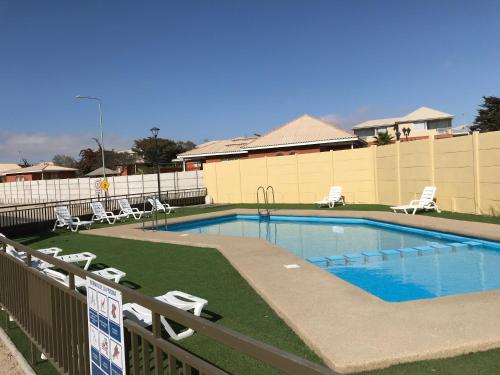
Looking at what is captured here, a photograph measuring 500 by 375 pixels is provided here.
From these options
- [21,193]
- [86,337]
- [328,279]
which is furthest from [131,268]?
[21,193]

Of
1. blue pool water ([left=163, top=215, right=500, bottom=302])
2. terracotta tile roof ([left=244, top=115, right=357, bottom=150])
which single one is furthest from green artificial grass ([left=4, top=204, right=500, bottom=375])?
terracotta tile roof ([left=244, top=115, right=357, bottom=150])

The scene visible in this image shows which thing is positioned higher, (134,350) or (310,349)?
(134,350)

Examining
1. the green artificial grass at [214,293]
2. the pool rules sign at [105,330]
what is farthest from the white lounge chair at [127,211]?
the pool rules sign at [105,330]

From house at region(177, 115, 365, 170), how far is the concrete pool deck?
25.1 m

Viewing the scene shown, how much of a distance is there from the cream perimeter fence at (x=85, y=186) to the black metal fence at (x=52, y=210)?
154 cm

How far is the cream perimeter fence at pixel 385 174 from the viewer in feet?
47.1

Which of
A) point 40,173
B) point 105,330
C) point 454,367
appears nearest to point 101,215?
point 454,367

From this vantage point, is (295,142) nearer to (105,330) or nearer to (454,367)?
(454,367)

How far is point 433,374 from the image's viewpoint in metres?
3.89

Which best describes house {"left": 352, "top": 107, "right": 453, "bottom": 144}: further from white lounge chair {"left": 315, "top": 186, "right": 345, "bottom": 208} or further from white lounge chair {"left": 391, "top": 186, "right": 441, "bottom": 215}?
white lounge chair {"left": 391, "top": 186, "right": 441, "bottom": 215}

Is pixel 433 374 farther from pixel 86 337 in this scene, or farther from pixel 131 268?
pixel 131 268

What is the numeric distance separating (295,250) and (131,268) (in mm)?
5107

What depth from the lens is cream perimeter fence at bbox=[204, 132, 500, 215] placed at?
14352 millimetres

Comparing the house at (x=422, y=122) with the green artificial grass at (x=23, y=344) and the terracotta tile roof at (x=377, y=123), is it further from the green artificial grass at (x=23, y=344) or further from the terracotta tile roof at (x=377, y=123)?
the green artificial grass at (x=23, y=344)
